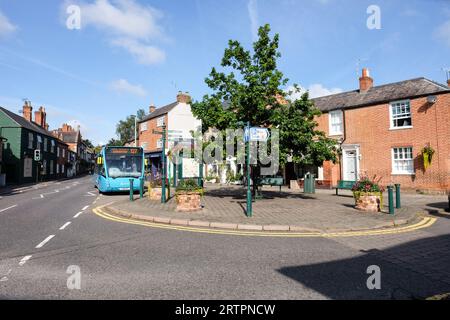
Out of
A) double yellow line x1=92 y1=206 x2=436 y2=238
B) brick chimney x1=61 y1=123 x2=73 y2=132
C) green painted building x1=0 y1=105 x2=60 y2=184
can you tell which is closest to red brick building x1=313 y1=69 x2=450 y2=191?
double yellow line x1=92 y1=206 x2=436 y2=238

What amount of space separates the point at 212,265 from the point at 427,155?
17.6 metres

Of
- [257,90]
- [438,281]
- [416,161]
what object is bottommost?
[438,281]

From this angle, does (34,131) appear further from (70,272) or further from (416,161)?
(416,161)

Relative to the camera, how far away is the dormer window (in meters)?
18.4

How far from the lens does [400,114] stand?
18.7 m

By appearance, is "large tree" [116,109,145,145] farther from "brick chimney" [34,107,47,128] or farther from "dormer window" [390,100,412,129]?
"dormer window" [390,100,412,129]

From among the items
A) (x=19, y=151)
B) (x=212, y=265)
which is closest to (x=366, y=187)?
(x=212, y=265)

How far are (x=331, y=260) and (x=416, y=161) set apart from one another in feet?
53.5

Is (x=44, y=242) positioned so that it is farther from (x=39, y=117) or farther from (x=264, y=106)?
(x=39, y=117)

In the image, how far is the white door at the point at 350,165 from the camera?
A: 2078 centimetres

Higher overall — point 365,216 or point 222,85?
point 222,85

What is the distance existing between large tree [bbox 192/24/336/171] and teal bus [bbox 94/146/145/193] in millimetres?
6415
